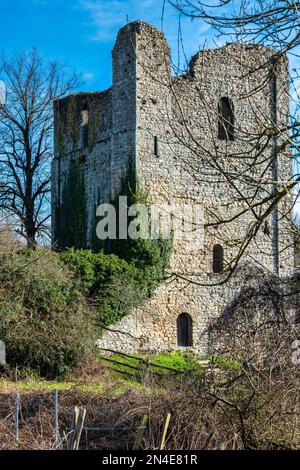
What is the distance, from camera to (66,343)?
16188mm

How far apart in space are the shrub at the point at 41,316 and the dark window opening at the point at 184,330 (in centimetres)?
617

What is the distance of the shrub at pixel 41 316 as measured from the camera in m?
15.8

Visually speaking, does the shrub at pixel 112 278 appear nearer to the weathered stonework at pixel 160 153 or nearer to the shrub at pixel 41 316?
the weathered stonework at pixel 160 153

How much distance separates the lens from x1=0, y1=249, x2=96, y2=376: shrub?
51.7 feet

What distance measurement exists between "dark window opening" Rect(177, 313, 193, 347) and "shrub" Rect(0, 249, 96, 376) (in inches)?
243

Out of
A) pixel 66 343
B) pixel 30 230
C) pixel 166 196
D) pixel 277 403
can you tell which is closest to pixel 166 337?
pixel 166 196

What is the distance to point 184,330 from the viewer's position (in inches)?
906

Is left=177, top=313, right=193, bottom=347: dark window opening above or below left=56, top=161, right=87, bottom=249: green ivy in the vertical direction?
below

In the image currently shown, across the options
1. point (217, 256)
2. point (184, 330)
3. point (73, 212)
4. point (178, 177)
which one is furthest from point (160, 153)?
point (184, 330)

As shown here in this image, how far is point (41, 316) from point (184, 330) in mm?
7772

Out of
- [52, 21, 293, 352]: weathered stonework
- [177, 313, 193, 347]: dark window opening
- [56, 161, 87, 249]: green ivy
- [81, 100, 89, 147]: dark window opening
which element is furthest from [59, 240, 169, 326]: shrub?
[81, 100, 89, 147]: dark window opening

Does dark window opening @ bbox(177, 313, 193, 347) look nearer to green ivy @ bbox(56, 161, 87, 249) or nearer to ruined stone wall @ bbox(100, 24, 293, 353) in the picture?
ruined stone wall @ bbox(100, 24, 293, 353)
